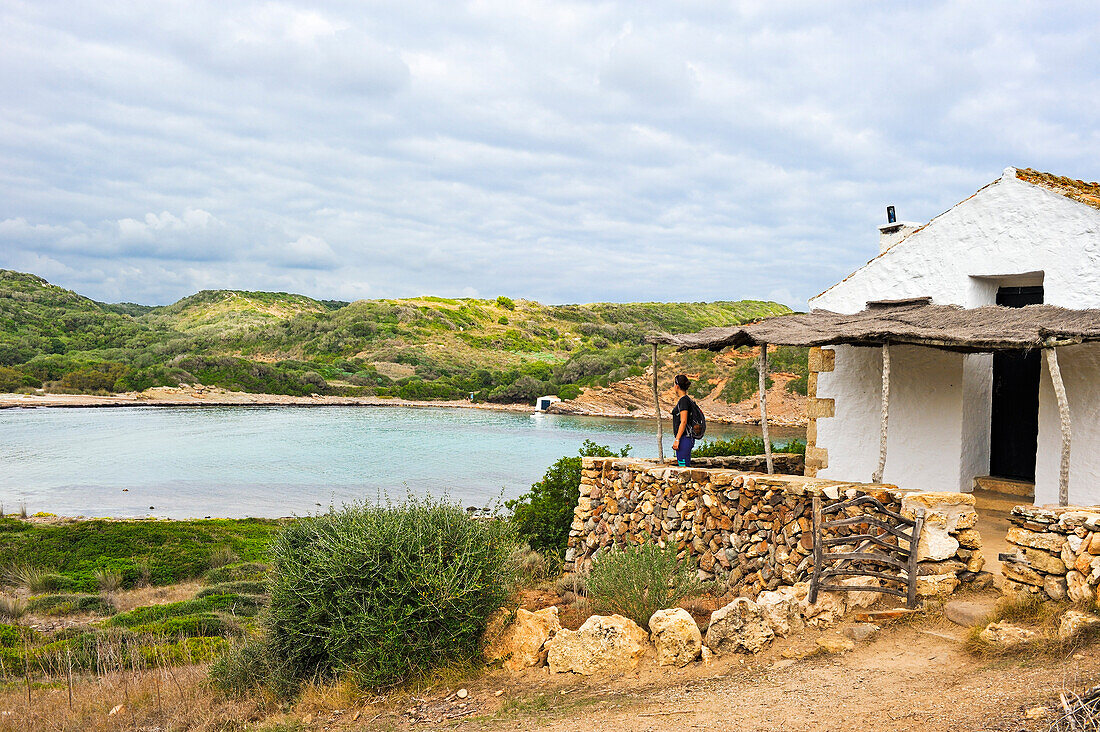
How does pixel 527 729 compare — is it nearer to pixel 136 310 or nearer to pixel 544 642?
pixel 544 642

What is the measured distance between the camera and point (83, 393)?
5547 cm

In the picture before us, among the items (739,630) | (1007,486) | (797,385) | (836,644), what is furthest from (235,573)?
(797,385)

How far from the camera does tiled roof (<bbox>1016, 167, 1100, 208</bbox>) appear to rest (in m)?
8.12

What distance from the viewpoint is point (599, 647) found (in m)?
5.77

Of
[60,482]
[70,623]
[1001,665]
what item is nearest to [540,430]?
[60,482]

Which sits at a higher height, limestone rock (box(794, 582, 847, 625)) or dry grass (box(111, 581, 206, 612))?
limestone rock (box(794, 582, 847, 625))

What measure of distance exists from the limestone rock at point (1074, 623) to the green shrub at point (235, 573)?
1348 centimetres

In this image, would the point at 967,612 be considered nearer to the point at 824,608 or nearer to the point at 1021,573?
the point at 1021,573

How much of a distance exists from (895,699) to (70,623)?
12040 mm

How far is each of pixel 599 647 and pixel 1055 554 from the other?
3.51 m

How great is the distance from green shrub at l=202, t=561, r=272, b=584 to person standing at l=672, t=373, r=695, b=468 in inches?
371

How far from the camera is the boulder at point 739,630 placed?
5566 millimetres

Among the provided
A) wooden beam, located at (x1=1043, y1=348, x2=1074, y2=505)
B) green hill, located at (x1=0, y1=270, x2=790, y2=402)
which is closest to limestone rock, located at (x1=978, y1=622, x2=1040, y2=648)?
wooden beam, located at (x1=1043, y1=348, x2=1074, y2=505)

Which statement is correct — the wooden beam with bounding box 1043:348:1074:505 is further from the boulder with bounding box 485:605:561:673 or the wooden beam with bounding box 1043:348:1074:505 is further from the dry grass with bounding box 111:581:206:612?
the dry grass with bounding box 111:581:206:612
